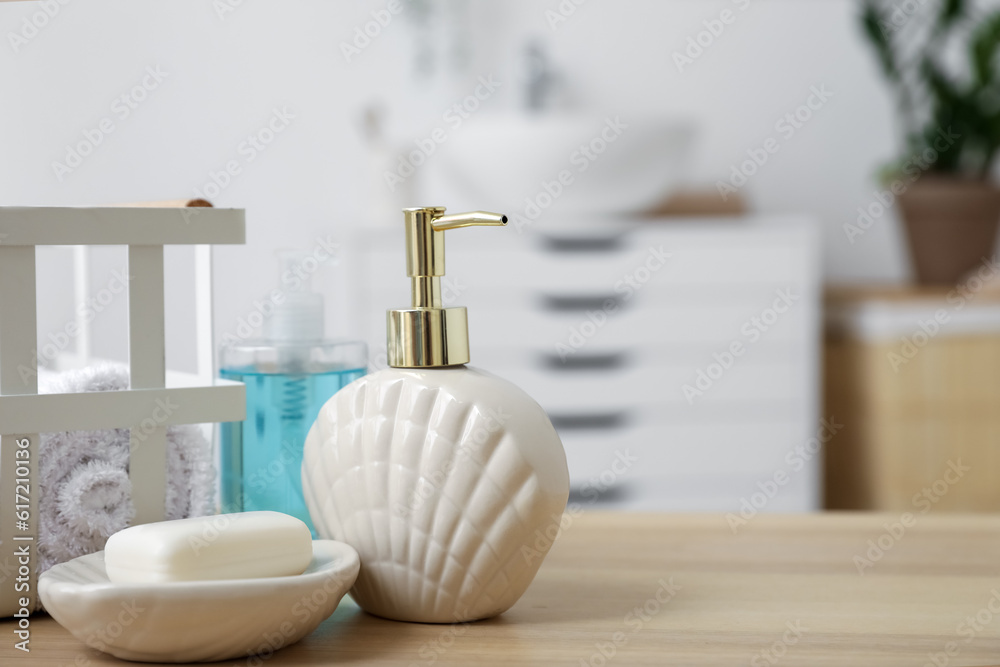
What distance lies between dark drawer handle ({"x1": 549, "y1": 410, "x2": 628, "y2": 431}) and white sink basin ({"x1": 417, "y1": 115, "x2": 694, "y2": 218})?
0.36 m

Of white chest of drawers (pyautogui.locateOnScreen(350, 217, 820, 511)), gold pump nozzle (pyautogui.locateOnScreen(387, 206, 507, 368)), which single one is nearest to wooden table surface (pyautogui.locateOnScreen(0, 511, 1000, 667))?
gold pump nozzle (pyautogui.locateOnScreen(387, 206, 507, 368))

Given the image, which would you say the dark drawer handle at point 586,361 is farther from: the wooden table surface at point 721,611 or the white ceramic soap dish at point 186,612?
the white ceramic soap dish at point 186,612

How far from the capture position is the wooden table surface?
35 centimetres

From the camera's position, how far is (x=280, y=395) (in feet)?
1.56

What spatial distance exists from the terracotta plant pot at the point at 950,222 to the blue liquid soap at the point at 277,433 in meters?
1.60

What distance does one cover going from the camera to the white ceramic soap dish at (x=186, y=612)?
32cm

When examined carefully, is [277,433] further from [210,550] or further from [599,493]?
[599,493]

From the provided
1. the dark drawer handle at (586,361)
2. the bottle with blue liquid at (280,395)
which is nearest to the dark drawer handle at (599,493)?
the dark drawer handle at (586,361)

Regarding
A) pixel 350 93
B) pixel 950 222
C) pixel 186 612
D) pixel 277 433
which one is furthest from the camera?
pixel 350 93

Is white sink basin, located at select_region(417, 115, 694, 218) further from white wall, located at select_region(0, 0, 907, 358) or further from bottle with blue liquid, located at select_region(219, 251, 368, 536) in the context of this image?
bottle with blue liquid, located at select_region(219, 251, 368, 536)

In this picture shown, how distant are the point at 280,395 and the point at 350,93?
1.56 metres

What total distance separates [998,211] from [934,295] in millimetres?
279

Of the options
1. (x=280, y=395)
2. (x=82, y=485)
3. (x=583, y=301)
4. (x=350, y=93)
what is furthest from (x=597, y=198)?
(x=82, y=485)

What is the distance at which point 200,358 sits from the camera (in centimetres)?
49
